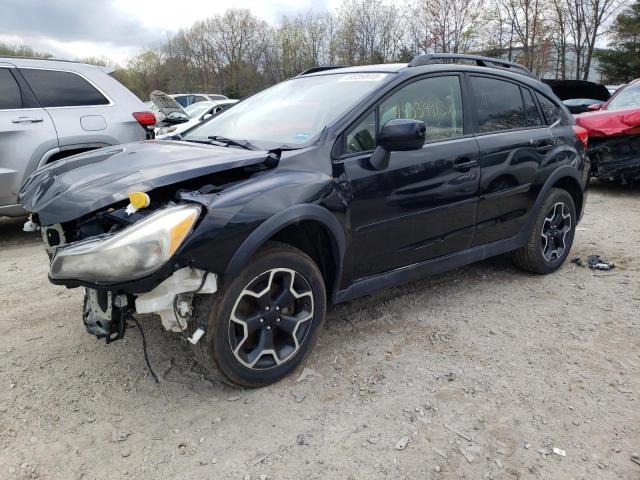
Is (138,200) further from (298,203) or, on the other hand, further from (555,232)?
(555,232)

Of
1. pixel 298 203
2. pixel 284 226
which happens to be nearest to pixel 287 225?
pixel 284 226

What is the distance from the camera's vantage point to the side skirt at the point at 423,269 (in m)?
3.09

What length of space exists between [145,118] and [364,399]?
4.68m

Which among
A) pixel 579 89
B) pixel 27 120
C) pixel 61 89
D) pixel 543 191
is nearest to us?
pixel 543 191

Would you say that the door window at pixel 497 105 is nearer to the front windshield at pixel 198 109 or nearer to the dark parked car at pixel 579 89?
the dark parked car at pixel 579 89

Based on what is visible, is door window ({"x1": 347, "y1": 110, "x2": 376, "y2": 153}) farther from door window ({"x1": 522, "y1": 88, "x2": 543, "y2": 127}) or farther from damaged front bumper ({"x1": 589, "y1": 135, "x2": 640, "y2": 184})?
damaged front bumper ({"x1": 589, "y1": 135, "x2": 640, "y2": 184})

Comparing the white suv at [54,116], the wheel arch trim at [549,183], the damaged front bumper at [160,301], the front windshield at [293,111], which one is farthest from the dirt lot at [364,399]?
the white suv at [54,116]

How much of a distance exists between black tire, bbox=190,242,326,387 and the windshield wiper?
720mm

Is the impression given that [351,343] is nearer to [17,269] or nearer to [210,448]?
[210,448]

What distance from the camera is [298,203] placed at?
265 cm

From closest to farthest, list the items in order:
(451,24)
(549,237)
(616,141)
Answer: (549,237)
(616,141)
(451,24)

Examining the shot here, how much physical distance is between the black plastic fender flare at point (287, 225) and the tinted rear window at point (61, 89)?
4255 millimetres

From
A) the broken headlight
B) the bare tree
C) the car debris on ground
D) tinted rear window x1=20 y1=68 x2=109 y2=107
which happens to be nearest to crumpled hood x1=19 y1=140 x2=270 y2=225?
the broken headlight

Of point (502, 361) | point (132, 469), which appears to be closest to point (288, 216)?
point (132, 469)
